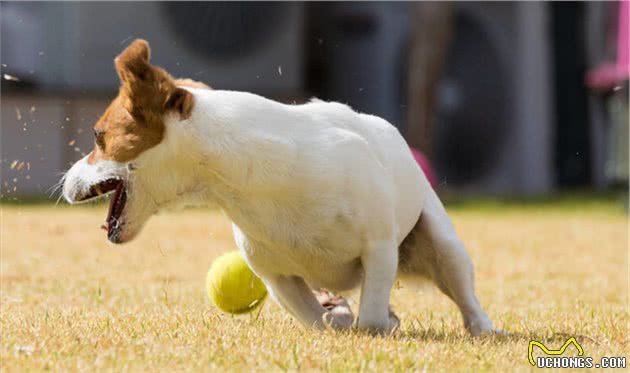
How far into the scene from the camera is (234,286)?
446 centimetres

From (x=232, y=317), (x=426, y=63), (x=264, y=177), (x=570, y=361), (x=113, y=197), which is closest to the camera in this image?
(x=570, y=361)

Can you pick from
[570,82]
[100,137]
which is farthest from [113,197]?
[570,82]

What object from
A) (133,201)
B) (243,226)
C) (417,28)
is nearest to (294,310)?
(243,226)

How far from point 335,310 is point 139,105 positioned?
1.18 metres

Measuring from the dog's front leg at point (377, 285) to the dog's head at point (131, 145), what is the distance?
2.33ft

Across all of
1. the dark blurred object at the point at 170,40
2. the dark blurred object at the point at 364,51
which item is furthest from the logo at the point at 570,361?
the dark blurred object at the point at 364,51

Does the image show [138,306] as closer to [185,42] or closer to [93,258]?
[93,258]

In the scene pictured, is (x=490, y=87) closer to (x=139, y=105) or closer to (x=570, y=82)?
(x=570, y=82)

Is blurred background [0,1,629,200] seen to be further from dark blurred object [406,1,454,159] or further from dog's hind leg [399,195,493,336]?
dog's hind leg [399,195,493,336]

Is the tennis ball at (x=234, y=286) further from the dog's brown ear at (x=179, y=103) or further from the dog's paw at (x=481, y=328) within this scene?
the dog's brown ear at (x=179, y=103)

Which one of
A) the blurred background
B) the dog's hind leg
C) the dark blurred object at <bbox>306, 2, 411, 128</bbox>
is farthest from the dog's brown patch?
the dark blurred object at <bbox>306, 2, 411, 128</bbox>

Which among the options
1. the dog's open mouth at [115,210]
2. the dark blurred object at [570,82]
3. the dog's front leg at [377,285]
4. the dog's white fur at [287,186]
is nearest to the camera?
the dog's white fur at [287,186]

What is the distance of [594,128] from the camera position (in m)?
14.9

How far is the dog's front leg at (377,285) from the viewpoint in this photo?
3.80 m
